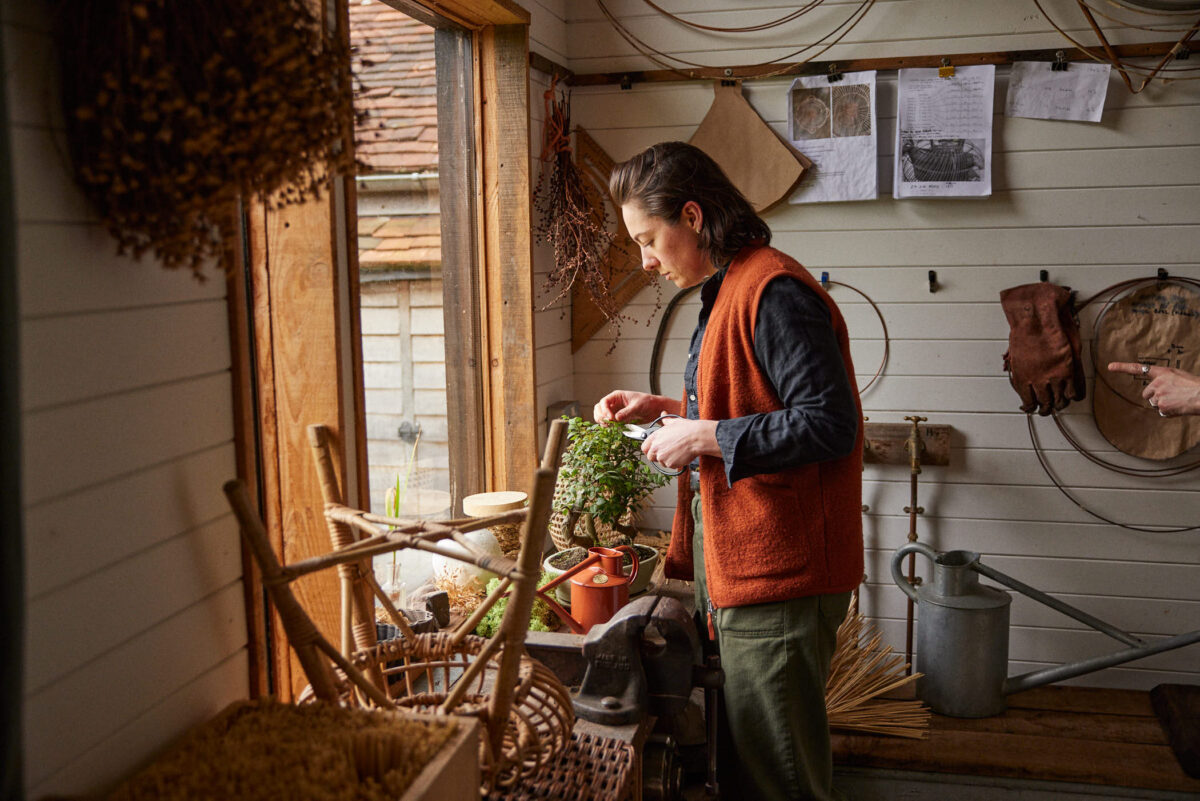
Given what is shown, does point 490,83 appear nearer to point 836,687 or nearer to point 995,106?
point 995,106

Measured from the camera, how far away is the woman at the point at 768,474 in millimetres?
1780

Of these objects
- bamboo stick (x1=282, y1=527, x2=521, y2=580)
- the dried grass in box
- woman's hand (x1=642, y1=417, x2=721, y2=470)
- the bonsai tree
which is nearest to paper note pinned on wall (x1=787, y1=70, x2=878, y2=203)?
the bonsai tree

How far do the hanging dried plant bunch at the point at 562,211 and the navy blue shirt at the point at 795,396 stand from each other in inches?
55.9

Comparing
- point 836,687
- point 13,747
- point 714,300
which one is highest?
A: point 714,300

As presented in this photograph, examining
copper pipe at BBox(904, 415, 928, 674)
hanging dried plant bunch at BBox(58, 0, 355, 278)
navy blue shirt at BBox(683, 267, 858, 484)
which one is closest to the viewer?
hanging dried plant bunch at BBox(58, 0, 355, 278)

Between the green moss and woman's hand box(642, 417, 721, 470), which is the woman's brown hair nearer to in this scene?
woman's hand box(642, 417, 721, 470)

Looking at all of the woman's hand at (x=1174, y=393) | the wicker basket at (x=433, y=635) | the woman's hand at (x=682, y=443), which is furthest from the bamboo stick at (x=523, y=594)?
the woman's hand at (x=1174, y=393)

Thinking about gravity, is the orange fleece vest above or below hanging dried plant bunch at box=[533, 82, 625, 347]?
below

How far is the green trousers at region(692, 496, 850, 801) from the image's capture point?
1884mm

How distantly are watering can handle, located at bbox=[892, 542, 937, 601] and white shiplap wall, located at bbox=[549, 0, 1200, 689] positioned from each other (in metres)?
0.27

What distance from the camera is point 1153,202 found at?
125 inches

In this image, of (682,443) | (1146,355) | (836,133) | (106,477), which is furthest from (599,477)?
A: (1146,355)

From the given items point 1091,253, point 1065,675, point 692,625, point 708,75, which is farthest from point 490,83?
point 1065,675

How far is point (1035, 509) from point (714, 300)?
190 centimetres
